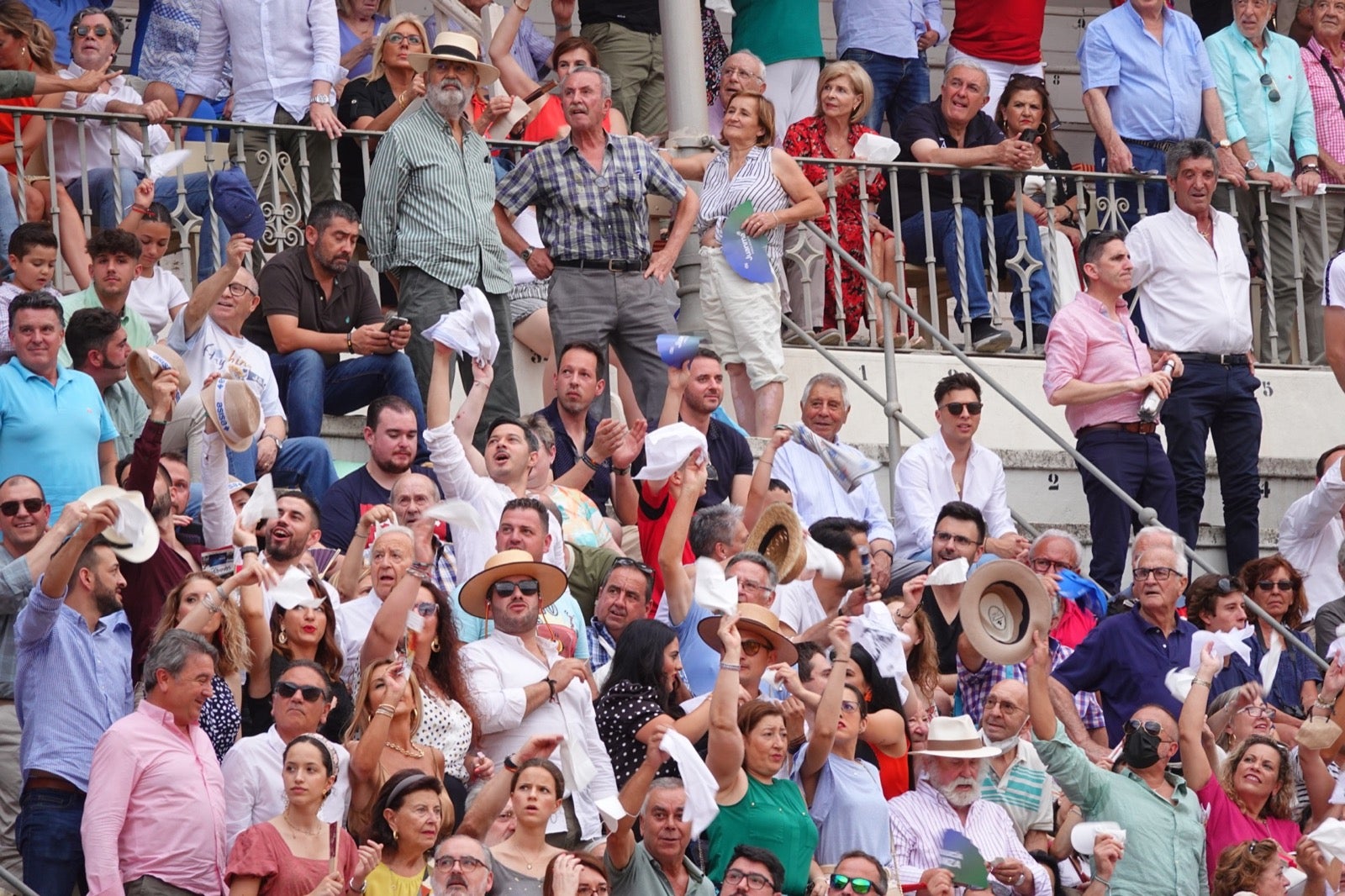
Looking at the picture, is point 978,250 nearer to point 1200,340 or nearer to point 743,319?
point 1200,340

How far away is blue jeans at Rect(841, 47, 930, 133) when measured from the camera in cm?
1540

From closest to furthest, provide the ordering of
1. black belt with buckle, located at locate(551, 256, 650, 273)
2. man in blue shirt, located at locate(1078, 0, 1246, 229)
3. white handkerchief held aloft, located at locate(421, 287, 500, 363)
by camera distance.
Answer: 1. white handkerchief held aloft, located at locate(421, 287, 500, 363)
2. black belt with buckle, located at locate(551, 256, 650, 273)
3. man in blue shirt, located at locate(1078, 0, 1246, 229)

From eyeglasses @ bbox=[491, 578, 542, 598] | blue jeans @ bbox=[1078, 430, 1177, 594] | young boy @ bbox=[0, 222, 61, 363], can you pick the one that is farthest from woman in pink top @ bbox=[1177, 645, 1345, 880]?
young boy @ bbox=[0, 222, 61, 363]

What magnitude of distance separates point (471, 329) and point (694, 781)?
2.84 metres

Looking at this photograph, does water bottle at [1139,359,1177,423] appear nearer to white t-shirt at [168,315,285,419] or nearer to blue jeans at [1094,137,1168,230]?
blue jeans at [1094,137,1168,230]

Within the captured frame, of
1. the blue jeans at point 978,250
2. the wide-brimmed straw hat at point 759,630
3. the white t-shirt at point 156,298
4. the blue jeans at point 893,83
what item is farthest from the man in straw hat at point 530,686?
the blue jeans at point 893,83

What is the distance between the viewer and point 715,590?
9.62 m

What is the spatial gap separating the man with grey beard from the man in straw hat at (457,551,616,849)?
2.28 metres

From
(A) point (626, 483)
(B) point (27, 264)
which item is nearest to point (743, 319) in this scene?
(A) point (626, 483)

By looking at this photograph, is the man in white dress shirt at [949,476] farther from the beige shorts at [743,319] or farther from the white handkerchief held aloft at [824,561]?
the white handkerchief held aloft at [824,561]

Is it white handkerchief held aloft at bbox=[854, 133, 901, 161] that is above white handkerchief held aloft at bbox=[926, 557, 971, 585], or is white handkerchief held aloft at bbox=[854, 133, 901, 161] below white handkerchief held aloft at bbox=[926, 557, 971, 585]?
above

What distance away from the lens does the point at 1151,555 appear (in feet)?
37.0

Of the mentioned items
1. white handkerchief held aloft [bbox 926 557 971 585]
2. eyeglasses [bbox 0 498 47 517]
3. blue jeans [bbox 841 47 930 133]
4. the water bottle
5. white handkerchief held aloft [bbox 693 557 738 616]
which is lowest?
white handkerchief held aloft [bbox 926 557 971 585]

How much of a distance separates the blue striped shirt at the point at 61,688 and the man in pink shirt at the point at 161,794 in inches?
10.6
